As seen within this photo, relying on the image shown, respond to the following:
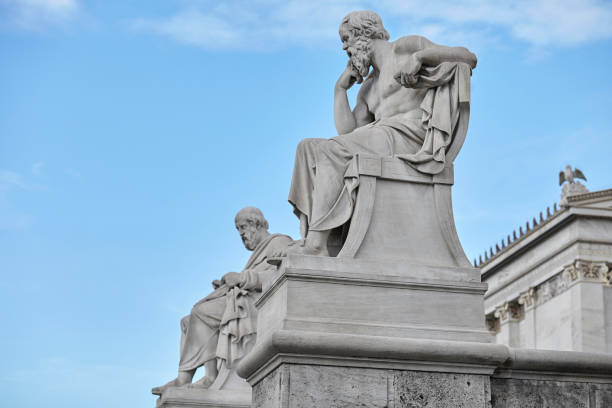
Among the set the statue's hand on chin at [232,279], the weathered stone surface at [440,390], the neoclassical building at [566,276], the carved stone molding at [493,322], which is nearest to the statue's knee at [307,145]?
the weathered stone surface at [440,390]

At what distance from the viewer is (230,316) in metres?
11.3

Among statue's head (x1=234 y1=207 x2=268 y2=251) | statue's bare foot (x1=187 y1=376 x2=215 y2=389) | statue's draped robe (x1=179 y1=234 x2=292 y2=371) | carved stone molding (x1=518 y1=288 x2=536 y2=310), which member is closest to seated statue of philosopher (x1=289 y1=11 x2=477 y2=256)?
statue's draped robe (x1=179 y1=234 x2=292 y2=371)

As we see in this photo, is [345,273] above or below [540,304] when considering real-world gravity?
below

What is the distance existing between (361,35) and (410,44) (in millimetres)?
461

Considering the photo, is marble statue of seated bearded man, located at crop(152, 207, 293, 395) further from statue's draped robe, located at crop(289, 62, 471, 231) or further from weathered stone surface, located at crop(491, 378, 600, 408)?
weathered stone surface, located at crop(491, 378, 600, 408)

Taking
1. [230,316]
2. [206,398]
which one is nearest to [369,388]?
[230,316]

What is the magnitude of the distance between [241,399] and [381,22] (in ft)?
17.5

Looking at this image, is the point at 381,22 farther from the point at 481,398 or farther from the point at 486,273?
the point at 486,273

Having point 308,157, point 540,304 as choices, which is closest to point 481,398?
point 308,157

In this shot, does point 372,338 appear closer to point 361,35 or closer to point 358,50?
point 358,50

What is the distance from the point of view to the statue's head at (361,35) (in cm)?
759

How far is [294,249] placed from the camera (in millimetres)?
6617

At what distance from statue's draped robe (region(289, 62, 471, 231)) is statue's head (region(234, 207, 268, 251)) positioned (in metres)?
4.88

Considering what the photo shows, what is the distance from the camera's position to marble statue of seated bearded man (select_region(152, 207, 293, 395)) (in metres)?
11.2
